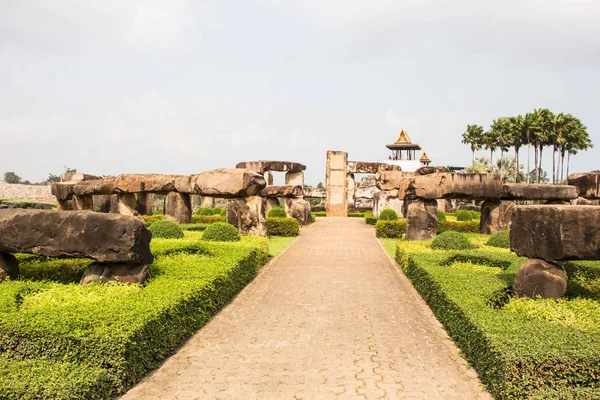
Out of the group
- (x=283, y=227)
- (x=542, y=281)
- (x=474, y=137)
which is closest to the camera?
(x=542, y=281)

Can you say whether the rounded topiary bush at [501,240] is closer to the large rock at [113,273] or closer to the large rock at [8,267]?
the large rock at [113,273]

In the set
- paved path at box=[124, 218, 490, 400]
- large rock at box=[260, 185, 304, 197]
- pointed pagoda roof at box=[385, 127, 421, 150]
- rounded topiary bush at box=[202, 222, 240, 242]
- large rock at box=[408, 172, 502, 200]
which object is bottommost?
paved path at box=[124, 218, 490, 400]

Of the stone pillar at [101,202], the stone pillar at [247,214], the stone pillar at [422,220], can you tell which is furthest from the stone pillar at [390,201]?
the stone pillar at [101,202]

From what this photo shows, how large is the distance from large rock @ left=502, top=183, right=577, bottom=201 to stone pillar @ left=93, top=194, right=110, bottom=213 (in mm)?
18081

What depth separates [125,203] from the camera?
834 inches

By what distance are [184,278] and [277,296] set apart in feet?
7.37

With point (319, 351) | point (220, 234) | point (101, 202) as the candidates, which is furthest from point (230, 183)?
point (319, 351)

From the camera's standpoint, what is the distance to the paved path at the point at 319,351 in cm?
552

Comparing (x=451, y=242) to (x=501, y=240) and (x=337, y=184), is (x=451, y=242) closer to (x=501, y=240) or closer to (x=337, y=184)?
(x=501, y=240)

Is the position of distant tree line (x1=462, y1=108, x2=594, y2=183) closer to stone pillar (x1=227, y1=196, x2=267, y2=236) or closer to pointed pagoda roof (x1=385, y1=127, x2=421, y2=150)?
pointed pagoda roof (x1=385, y1=127, x2=421, y2=150)

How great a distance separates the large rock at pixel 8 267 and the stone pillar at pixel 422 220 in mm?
12485

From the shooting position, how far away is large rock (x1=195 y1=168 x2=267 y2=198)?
1736 centimetres

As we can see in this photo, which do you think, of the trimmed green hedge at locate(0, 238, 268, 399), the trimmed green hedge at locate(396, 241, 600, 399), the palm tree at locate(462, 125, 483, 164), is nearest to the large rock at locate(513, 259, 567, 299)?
the trimmed green hedge at locate(396, 241, 600, 399)

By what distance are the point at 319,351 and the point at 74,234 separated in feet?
13.8
